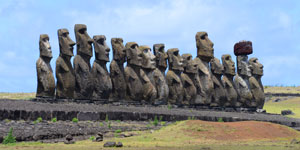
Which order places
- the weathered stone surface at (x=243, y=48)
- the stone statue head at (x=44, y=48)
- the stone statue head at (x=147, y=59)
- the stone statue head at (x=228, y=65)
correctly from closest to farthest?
the stone statue head at (x=44, y=48) < the stone statue head at (x=147, y=59) < the stone statue head at (x=228, y=65) < the weathered stone surface at (x=243, y=48)

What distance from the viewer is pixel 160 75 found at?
24922 millimetres

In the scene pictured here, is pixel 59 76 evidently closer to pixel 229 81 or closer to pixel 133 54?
pixel 133 54

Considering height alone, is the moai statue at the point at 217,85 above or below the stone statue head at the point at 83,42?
below

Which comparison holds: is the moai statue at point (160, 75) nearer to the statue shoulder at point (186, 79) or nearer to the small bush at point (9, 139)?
the statue shoulder at point (186, 79)

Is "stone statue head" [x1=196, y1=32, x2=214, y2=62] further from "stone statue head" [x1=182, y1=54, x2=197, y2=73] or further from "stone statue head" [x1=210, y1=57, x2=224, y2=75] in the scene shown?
"stone statue head" [x1=182, y1=54, x2=197, y2=73]

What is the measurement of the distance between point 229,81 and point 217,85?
4.82 feet

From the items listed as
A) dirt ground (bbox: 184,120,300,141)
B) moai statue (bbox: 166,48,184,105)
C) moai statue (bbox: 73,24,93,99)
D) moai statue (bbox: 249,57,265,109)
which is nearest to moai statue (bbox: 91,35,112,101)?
moai statue (bbox: 73,24,93,99)

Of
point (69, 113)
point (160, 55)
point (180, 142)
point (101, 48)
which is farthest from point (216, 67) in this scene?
point (180, 142)

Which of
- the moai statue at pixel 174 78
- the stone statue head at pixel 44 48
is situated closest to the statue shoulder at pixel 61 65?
the stone statue head at pixel 44 48

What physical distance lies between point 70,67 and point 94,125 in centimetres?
590

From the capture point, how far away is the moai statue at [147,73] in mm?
23312

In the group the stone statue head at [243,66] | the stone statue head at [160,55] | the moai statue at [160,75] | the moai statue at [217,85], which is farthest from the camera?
the stone statue head at [243,66]

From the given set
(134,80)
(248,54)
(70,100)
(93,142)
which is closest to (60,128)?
(93,142)

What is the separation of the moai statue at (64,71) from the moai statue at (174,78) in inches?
269
